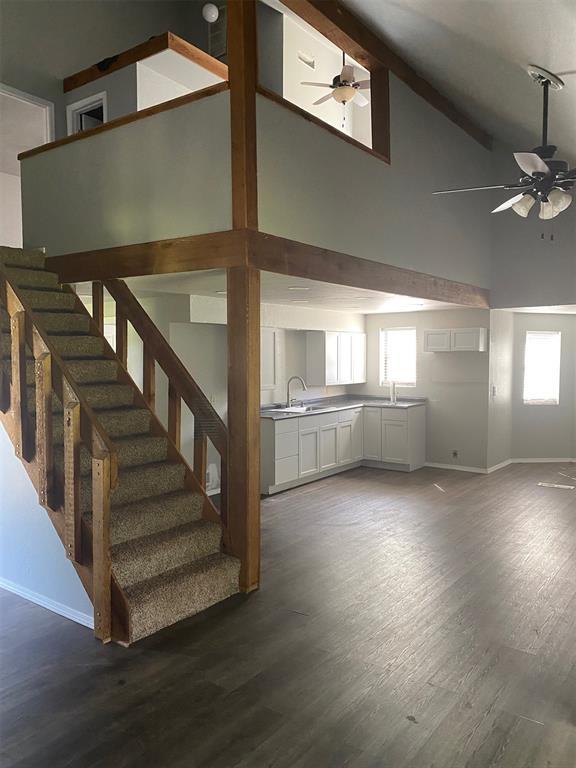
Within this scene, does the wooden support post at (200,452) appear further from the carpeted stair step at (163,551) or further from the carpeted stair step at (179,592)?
the carpeted stair step at (179,592)

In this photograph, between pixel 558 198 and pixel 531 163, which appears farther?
pixel 558 198

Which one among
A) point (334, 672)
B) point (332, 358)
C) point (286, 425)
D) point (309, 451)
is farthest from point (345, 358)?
point (334, 672)

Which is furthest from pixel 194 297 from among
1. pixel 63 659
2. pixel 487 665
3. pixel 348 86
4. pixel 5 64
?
pixel 487 665

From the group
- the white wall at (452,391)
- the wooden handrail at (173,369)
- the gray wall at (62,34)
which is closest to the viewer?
the wooden handrail at (173,369)

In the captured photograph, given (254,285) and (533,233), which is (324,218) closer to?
(254,285)

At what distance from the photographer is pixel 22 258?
5566 mm

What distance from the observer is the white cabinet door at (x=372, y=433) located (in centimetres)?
836

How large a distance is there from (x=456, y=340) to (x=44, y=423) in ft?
19.2

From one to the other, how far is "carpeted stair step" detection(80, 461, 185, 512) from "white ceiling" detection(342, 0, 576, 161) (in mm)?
3956

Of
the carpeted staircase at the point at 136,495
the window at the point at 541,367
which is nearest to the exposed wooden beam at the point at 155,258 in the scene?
the carpeted staircase at the point at 136,495

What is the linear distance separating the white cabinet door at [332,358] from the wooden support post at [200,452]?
3.81 m

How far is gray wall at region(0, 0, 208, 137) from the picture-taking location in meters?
6.17

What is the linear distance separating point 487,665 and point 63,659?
7.68ft

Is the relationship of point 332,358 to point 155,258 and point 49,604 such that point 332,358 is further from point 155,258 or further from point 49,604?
point 49,604
